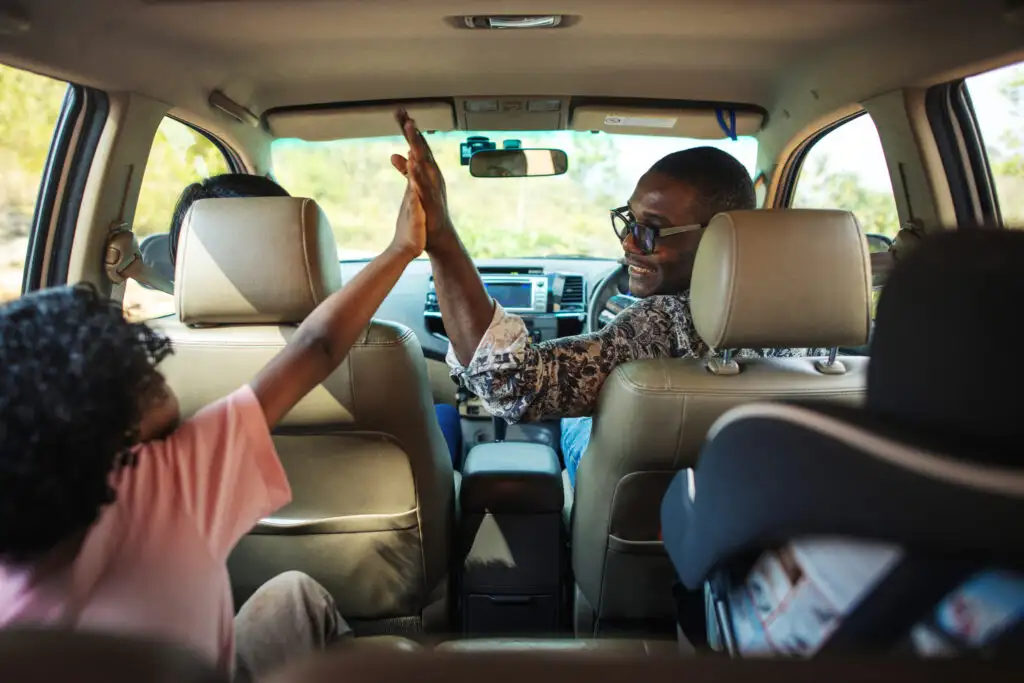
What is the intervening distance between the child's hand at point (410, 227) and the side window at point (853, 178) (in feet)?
5.92

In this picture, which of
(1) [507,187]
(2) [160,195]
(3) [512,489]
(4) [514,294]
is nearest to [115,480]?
(3) [512,489]

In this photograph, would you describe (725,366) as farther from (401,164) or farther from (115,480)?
(115,480)

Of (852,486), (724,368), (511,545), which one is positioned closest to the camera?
(852,486)

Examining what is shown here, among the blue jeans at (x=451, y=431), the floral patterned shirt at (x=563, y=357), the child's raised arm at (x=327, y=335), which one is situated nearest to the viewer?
the child's raised arm at (x=327, y=335)

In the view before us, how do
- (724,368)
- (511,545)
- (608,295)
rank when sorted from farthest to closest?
(608,295), (511,545), (724,368)

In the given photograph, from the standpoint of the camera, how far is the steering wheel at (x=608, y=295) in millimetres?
3715

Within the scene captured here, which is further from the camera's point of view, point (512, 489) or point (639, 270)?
point (639, 270)

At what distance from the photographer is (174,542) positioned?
1088mm

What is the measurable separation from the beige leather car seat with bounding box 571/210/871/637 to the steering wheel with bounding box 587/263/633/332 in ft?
5.89

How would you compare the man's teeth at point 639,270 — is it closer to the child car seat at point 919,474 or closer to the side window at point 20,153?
the child car seat at point 919,474

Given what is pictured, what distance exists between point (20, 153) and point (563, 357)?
209 cm

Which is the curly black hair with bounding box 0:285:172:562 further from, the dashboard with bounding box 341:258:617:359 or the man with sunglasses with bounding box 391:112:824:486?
→ the dashboard with bounding box 341:258:617:359

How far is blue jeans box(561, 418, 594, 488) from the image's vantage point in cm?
261

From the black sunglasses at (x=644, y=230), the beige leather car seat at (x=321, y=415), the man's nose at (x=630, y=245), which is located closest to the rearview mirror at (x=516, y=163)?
the black sunglasses at (x=644, y=230)
